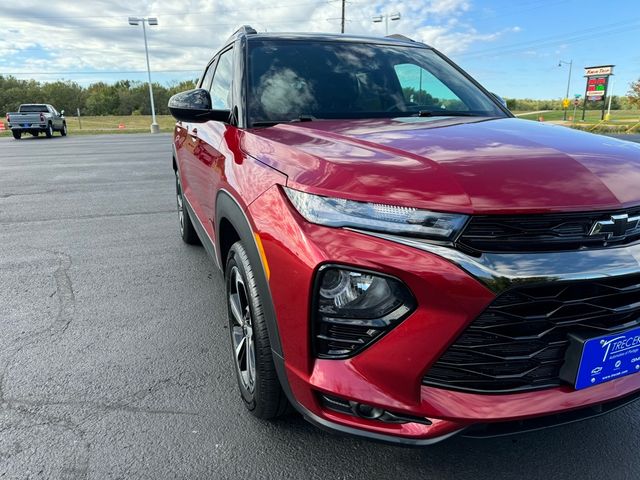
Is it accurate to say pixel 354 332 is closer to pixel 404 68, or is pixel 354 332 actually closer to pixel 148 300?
pixel 404 68

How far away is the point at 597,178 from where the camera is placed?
67.0 inches

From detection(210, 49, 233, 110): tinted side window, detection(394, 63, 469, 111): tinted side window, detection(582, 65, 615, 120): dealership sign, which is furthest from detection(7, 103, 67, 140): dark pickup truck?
detection(582, 65, 615, 120): dealership sign

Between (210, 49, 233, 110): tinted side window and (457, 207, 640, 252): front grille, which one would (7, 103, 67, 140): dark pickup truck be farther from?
(457, 207, 640, 252): front grille

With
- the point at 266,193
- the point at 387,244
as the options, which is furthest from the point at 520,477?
the point at 266,193

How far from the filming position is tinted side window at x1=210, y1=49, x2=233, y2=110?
3135mm

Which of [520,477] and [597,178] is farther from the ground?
[597,178]

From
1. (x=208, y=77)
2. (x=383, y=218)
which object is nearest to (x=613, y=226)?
(x=383, y=218)

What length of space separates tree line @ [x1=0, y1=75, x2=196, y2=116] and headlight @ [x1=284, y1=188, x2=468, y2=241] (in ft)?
249

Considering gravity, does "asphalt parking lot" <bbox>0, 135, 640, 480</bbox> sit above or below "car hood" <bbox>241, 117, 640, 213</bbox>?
below

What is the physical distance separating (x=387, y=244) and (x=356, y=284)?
17cm

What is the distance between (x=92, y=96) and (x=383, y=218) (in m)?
88.3

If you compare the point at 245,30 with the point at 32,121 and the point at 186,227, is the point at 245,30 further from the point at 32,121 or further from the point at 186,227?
the point at 32,121

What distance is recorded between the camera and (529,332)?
1.57 metres

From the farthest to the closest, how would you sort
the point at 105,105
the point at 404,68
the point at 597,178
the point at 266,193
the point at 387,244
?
1. the point at 105,105
2. the point at 404,68
3. the point at 266,193
4. the point at 597,178
5. the point at 387,244
